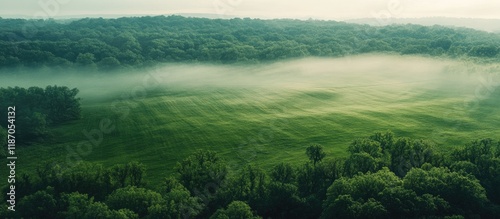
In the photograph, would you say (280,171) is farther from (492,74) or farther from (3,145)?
(492,74)

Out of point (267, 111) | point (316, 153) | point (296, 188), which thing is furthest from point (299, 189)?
point (267, 111)

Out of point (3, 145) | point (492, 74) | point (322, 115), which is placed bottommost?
point (3, 145)

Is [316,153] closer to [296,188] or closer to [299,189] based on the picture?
[299,189]

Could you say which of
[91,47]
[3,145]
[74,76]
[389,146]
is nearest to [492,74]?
[389,146]

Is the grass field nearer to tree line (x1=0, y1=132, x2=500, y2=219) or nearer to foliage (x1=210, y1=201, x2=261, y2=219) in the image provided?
tree line (x1=0, y1=132, x2=500, y2=219)

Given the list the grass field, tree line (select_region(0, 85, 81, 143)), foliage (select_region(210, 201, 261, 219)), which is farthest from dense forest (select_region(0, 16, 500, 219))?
tree line (select_region(0, 85, 81, 143))
